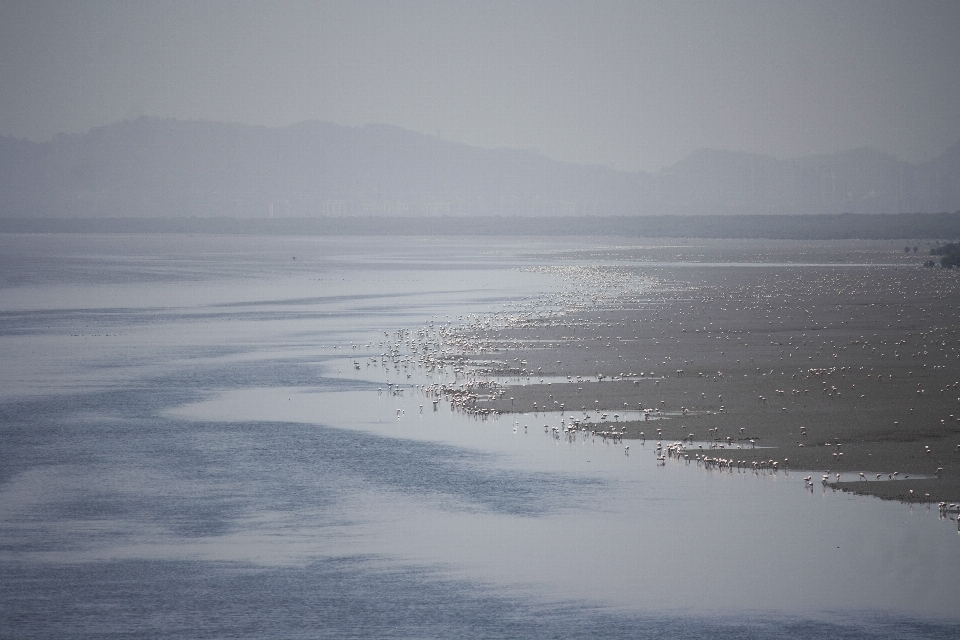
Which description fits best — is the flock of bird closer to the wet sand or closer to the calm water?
the wet sand

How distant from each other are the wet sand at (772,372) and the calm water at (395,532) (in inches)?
76.9

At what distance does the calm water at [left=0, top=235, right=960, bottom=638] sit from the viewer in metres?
18.1

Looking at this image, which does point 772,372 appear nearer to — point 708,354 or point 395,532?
point 708,354

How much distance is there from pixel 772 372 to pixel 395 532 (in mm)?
19472

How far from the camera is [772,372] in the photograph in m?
38.7

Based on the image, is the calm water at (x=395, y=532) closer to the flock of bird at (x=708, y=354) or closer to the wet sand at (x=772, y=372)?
the flock of bird at (x=708, y=354)

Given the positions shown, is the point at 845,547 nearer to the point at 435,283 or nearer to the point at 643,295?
the point at 643,295

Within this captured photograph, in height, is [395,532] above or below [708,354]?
below

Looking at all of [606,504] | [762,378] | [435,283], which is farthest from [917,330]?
[435,283]

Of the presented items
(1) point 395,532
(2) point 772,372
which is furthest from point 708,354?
(1) point 395,532

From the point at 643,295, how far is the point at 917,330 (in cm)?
2274

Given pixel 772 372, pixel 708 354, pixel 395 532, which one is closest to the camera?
pixel 395 532

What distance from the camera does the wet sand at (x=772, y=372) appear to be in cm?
2712

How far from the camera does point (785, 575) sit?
19922 mm
